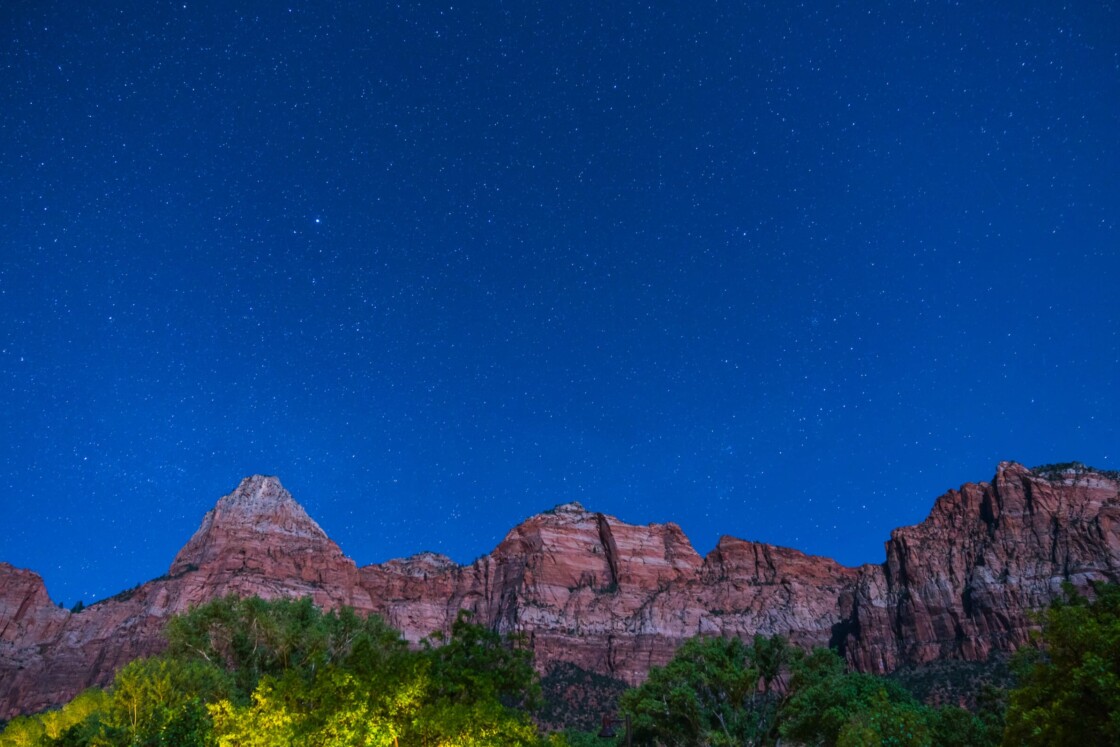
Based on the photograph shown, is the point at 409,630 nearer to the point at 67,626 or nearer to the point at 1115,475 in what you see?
the point at 67,626

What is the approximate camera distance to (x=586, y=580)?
517ft

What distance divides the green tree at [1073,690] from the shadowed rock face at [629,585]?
352 ft

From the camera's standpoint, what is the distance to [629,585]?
512ft

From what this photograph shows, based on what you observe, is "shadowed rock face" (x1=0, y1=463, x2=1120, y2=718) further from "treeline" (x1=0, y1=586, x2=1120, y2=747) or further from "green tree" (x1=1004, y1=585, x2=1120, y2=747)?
"green tree" (x1=1004, y1=585, x2=1120, y2=747)

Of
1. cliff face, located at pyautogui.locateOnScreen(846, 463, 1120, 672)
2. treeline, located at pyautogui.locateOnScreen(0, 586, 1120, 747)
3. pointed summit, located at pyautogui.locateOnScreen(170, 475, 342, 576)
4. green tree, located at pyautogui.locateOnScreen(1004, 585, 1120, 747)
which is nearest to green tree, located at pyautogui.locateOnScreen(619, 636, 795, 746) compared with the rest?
treeline, located at pyautogui.locateOnScreen(0, 586, 1120, 747)

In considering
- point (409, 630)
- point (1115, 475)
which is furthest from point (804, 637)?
point (409, 630)

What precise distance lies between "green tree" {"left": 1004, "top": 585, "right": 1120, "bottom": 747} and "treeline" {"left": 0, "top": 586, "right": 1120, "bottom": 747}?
0.03 meters

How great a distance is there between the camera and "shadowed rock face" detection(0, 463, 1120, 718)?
374 feet

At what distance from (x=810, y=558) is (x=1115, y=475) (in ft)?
198

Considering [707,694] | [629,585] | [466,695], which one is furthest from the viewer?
[629,585]

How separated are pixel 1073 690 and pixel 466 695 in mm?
13786

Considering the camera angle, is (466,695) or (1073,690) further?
(466,695)

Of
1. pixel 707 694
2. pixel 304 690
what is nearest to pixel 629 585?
pixel 707 694

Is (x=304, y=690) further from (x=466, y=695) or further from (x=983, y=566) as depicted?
(x=983, y=566)
